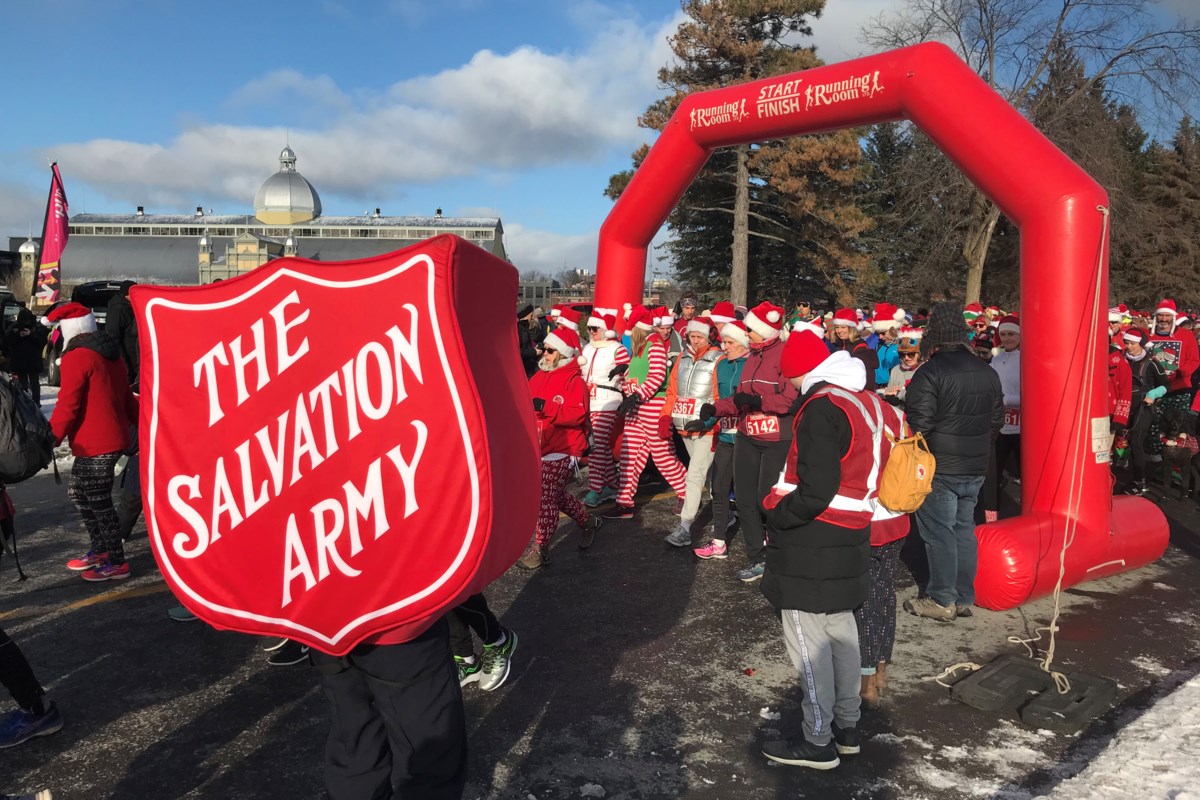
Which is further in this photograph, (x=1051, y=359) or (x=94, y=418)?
(x=1051, y=359)

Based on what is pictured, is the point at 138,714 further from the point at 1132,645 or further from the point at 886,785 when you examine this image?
the point at 1132,645

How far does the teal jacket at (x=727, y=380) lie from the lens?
6.33 meters

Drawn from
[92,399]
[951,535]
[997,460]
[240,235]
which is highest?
[240,235]

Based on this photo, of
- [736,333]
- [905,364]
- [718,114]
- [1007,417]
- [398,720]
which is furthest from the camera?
[718,114]

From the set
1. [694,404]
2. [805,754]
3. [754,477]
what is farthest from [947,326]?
[805,754]

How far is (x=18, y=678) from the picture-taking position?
3436mm

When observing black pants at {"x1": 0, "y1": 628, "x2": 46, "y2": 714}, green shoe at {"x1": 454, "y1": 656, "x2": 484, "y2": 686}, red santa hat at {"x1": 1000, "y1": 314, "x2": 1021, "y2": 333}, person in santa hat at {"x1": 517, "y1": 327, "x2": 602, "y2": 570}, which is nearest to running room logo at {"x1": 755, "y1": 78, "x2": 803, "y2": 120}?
red santa hat at {"x1": 1000, "y1": 314, "x2": 1021, "y2": 333}

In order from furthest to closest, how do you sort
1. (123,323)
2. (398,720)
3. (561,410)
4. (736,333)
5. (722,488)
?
(123,323) → (722,488) → (736,333) → (561,410) → (398,720)

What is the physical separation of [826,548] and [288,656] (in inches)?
111

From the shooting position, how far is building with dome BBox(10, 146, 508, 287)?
70.8 metres

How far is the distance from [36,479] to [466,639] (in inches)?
273

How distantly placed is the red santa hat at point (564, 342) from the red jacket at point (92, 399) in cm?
285

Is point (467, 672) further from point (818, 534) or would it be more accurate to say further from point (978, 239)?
point (978, 239)

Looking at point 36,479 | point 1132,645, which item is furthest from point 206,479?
point 36,479
